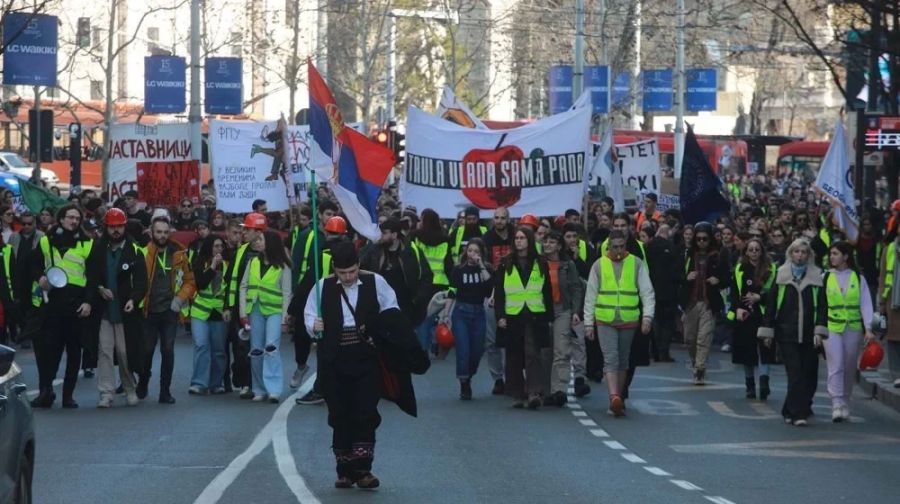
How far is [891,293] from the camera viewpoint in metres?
18.1

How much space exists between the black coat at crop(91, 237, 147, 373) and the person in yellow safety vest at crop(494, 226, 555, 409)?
336cm

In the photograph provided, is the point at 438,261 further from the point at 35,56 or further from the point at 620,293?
the point at 35,56

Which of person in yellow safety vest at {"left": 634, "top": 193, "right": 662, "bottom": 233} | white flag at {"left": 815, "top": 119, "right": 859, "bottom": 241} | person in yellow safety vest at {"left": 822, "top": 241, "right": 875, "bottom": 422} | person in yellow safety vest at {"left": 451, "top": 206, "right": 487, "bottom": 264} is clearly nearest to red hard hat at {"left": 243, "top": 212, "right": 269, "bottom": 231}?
person in yellow safety vest at {"left": 451, "top": 206, "right": 487, "bottom": 264}

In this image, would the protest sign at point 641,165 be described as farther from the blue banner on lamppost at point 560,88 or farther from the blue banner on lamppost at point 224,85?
the blue banner on lamppost at point 560,88

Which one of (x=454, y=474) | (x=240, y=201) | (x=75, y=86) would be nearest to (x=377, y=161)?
(x=454, y=474)

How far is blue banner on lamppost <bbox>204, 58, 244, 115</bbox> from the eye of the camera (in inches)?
1522

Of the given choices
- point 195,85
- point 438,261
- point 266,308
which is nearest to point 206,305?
point 266,308

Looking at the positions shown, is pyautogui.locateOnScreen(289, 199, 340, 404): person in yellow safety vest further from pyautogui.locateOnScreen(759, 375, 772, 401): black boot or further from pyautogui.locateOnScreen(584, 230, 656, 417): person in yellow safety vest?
pyautogui.locateOnScreen(759, 375, 772, 401): black boot

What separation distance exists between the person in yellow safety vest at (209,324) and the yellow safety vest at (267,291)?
0.56m

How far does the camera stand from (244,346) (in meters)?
17.4

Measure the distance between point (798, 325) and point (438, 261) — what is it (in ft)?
17.3

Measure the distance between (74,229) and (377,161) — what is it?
9.79 feet

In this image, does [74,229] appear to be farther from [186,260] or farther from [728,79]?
[728,79]

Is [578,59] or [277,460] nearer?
[277,460]
